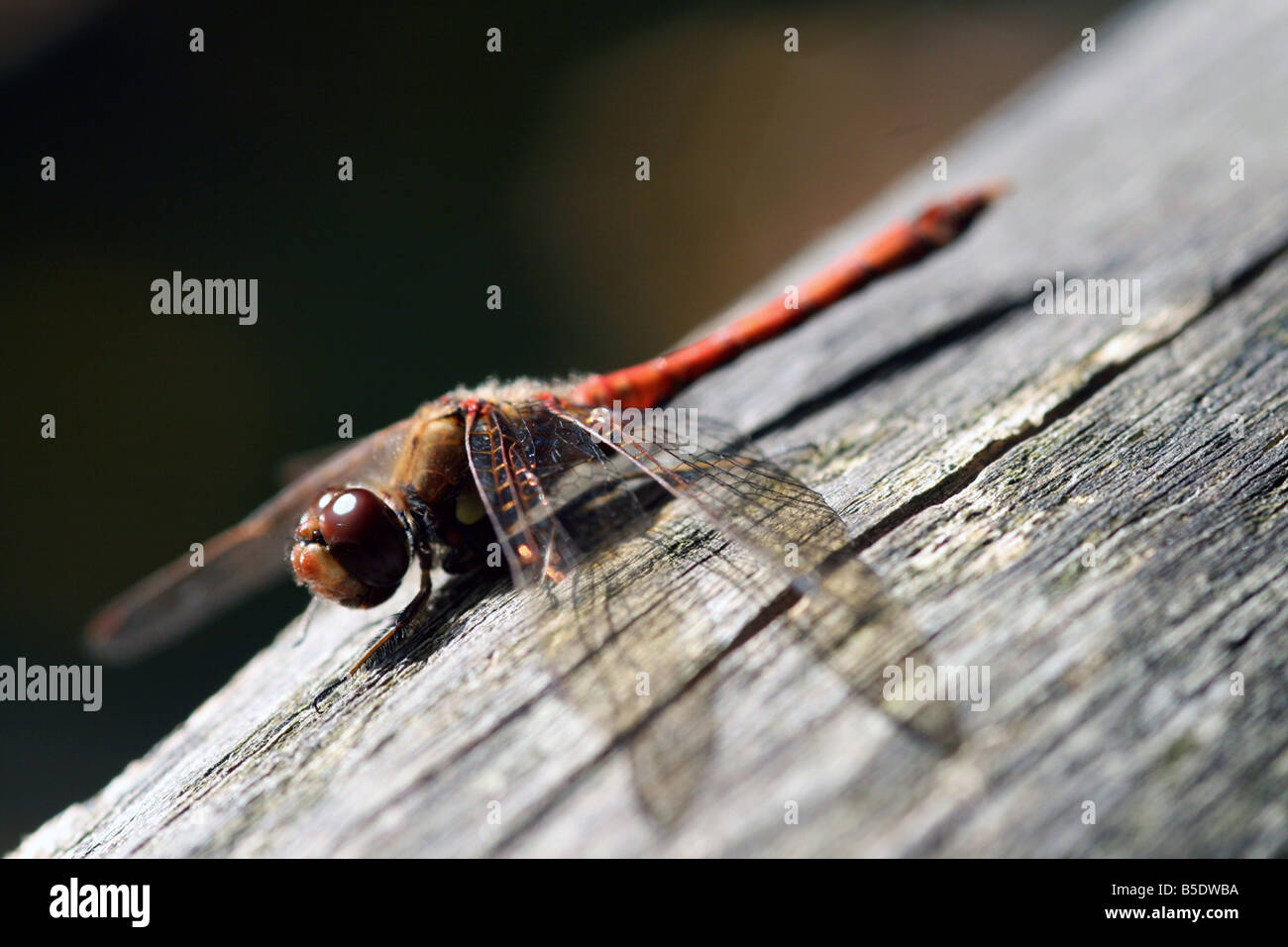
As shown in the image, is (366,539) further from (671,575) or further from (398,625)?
(671,575)

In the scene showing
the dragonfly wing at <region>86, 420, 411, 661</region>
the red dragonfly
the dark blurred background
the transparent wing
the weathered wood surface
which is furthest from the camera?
the dark blurred background

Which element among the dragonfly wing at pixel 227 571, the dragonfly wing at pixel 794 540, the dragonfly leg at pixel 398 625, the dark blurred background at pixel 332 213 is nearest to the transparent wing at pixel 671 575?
the dragonfly wing at pixel 794 540

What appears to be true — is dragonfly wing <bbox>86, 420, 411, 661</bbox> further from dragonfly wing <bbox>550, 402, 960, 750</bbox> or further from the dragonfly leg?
dragonfly wing <bbox>550, 402, 960, 750</bbox>

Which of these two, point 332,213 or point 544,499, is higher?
point 332,213

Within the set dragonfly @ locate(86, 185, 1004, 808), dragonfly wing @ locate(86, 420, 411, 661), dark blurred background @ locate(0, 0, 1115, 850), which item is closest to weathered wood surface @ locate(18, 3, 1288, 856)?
dragonfly @ locate(86, 185, 1004, 808)

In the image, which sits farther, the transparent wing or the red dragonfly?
the red dragonfly

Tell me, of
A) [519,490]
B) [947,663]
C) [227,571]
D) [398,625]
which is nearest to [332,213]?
[227,571]

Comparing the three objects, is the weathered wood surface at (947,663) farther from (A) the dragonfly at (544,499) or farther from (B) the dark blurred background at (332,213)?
(B) the dark blurred background at (332,213)
